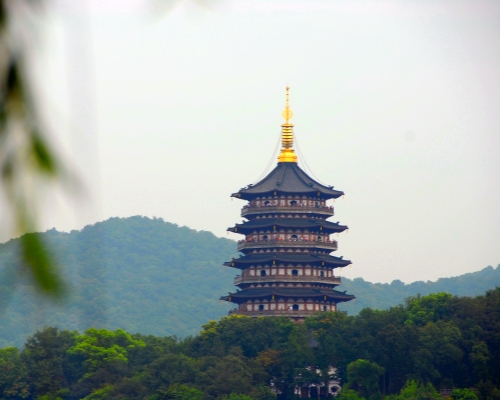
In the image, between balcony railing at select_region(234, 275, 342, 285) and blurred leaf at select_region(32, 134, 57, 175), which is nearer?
blurred leaf at select_region(32, 134, 57, 175)

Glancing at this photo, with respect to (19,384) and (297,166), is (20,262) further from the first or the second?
(297,166)

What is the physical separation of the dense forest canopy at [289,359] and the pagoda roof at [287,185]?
817cm

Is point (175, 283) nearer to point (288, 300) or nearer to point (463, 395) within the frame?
point (288, 300)

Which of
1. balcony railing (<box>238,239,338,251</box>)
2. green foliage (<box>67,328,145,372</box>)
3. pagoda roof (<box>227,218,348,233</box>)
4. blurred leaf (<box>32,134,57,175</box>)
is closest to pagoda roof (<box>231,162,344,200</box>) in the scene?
pagoda roof (<box>227,218,348,233</box>)

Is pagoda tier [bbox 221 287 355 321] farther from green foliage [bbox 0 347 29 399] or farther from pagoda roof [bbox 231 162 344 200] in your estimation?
green foliage [bbox 0 347 29 399]

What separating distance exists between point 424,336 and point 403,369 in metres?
1.75

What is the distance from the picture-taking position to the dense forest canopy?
47875 millimetres

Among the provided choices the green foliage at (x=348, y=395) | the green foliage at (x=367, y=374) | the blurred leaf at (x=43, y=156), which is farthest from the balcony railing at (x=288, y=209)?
the blurred leaf at (x=43, y=156)

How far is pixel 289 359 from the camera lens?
51938 mm

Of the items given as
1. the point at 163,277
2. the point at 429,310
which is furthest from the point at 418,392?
the point at 163,277

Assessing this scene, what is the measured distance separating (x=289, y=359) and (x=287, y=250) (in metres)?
8.69

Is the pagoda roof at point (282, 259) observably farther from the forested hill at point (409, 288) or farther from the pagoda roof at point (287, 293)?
the forested hill at point (409, 288)

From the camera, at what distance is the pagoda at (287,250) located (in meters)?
58.6

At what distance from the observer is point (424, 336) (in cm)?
5050
